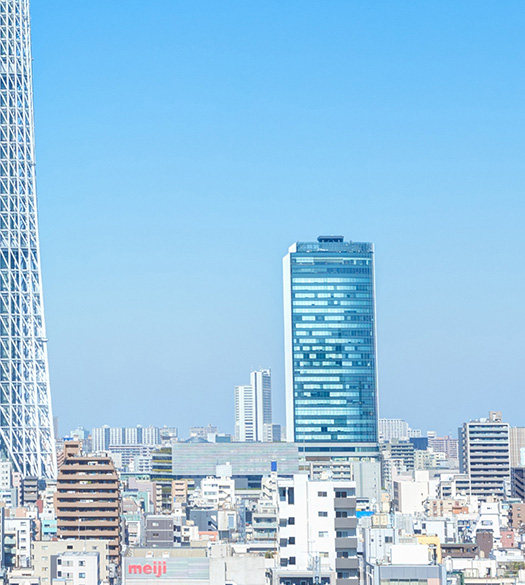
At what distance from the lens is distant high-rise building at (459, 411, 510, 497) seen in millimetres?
131875

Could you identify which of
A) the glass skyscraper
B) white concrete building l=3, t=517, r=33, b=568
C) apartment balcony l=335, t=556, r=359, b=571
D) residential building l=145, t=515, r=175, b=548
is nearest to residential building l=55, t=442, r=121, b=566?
residential building l=145, t=515, r=175, b=548

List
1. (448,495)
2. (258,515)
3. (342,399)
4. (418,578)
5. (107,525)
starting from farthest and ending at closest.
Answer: (342,399), (448,495), (107,525), (258,515), (418,578)

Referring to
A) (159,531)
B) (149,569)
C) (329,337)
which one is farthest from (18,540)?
(329,337)

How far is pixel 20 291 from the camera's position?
3765 inches

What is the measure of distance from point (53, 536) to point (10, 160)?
2972 cm

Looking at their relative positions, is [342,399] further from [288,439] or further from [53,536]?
[53,536]

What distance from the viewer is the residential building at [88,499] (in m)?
74.5

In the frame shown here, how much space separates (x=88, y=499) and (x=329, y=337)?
62.7 m

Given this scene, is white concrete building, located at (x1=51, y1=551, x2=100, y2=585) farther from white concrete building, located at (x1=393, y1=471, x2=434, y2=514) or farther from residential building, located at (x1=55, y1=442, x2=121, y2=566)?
white concrete building, located at (x1=393, y1=471, x2=434, y2=514)

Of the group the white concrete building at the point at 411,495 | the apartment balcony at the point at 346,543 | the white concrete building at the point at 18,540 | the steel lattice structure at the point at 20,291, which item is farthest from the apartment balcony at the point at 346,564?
the white concrete building at the point at 411,495

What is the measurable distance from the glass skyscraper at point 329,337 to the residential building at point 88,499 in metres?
58.8

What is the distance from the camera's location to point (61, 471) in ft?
254

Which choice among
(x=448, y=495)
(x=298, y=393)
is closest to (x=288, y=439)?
(x=298, y=393)

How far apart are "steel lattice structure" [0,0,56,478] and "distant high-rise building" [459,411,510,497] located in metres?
48.7
